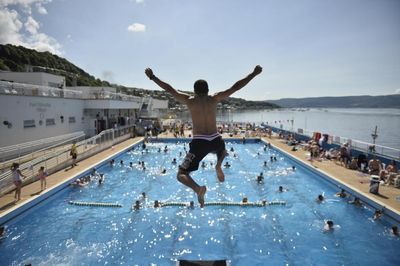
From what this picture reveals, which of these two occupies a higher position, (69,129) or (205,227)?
(69,129)

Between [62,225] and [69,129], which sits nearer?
[62,225]

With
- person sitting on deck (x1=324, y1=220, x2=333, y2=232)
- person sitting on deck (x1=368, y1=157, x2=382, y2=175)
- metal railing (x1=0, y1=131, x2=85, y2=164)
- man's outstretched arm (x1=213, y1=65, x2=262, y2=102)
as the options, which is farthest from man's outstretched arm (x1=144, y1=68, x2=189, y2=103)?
person sitting on deck (x1=368, y1=157, x2=382, y2=175)

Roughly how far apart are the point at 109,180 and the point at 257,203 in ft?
29.3

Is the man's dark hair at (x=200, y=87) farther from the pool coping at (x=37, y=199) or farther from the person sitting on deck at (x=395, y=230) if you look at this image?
the pool coping at (x=37, y=199)

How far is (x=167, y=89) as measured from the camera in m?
3.54

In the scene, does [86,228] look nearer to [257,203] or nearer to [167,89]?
[257,203]

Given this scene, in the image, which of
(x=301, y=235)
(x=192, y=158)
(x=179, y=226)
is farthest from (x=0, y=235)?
(x=301, y=235)

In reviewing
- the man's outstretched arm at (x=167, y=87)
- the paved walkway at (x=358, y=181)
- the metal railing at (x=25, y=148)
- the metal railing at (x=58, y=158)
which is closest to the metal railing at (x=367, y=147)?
the paved walkway at (x=358, y=181)

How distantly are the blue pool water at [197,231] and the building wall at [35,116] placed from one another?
706 cm

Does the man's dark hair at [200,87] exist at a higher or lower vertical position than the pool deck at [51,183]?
higher

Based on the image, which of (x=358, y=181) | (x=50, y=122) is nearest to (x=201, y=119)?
(x=358, y=181)

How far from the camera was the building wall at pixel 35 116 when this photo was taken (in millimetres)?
17688

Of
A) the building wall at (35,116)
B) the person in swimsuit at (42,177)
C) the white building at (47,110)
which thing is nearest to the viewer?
the person in swimsuit at (42,177)

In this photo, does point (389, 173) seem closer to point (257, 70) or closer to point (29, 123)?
point (257, 70)
